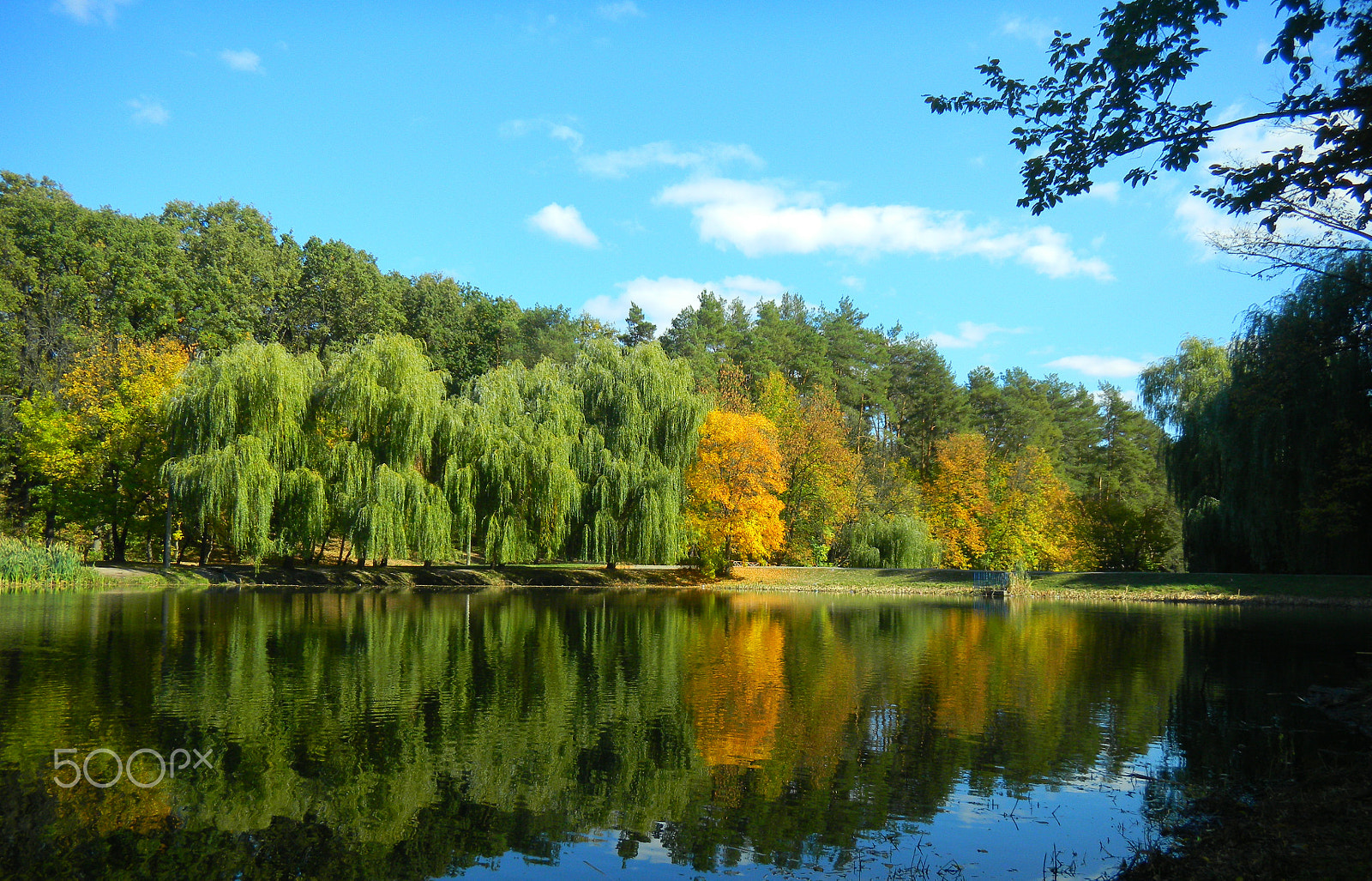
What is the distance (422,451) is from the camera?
105 feet

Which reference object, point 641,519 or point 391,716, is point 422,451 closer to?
point 641,519

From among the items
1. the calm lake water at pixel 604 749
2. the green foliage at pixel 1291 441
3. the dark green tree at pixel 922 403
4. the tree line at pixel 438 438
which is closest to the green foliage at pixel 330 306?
the tree line at pixel 438 438

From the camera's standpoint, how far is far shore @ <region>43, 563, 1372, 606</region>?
30844mm

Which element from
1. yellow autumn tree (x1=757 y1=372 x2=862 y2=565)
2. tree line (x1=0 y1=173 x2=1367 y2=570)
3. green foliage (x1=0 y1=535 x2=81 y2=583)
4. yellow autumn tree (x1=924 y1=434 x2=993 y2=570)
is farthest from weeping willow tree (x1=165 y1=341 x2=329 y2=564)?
yellow autumn tree (x1=924 y1=434 x2=993 y2=570)

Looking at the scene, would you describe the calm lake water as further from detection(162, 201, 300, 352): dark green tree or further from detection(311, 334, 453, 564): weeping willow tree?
detection(162, 201, 300, 352): dark green tree

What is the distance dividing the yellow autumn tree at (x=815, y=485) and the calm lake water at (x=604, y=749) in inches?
949

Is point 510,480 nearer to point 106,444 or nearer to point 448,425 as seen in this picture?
point 448,425

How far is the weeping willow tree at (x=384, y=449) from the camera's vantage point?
29.8 m

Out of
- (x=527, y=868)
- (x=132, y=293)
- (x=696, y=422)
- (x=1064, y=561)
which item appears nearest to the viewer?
(x=527, y=868)

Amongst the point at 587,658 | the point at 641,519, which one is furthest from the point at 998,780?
the point at 641,519

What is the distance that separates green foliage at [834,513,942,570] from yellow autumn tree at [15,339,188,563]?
29.9 metres

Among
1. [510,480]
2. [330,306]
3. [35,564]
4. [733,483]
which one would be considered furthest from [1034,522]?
[330,306]

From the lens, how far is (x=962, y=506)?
1821 inches

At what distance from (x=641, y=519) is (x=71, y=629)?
20.3 metres
